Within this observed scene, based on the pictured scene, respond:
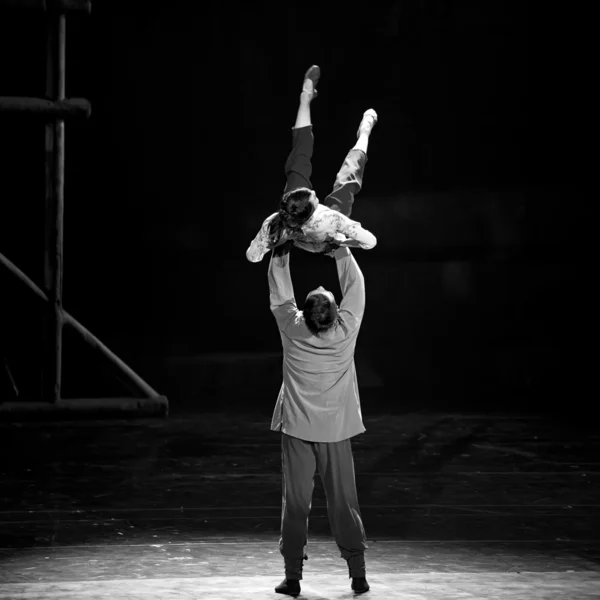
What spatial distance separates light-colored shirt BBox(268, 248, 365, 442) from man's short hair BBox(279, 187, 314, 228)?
0.46ft

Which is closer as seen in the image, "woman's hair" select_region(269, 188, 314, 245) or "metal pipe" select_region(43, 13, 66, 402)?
"woman's hair" select_region(269, 188, 314, 245)

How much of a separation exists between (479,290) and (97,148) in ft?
11.5

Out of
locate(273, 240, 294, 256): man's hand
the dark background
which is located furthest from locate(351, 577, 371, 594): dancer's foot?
the dark background

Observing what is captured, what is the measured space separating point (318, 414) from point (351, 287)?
0.48 metres

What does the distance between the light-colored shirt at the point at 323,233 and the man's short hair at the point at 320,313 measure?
28cm

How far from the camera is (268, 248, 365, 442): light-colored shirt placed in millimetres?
3941

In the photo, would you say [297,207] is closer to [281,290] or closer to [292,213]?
[292,213]

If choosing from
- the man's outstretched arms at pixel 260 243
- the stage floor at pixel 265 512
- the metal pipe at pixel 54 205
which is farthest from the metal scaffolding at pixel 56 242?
the man's outstretched arms at pixel 260 243

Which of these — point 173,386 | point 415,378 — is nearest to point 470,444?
point 415,378

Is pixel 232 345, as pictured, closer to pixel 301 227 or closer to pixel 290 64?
pixel 290 64

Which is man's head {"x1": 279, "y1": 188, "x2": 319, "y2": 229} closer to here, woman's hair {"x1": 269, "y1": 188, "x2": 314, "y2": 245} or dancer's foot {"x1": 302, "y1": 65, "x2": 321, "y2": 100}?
woman's hair {"x1": 269, "y1": 188, "x2": 314, "y2": 245}

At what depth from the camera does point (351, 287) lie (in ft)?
13.4

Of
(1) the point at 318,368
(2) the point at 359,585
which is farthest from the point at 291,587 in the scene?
(1) the point at 318,368

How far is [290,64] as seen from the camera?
9.75m
